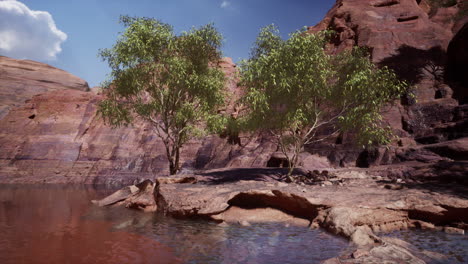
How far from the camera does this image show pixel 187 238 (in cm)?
1026

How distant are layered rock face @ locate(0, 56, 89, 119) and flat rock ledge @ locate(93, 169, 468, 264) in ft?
170

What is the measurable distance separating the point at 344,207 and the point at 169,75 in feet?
46.4

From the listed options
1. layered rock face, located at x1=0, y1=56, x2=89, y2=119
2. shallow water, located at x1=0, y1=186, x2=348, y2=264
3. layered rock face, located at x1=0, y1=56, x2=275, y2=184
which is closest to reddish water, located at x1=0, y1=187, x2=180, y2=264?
shallow water, located at x1=0, y1=186, x2=348, y2=264

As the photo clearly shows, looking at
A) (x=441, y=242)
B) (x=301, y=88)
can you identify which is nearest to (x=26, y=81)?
(x=301, y=88)

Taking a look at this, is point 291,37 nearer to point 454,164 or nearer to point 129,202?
point 454,164

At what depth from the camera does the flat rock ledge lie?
876 cm

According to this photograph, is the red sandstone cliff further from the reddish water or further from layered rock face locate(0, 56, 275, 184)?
the reddish water

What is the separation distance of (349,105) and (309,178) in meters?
5.57

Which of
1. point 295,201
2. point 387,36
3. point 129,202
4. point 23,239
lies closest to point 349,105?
point 295,201

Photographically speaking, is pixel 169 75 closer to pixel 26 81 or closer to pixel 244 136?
pixel 244 136

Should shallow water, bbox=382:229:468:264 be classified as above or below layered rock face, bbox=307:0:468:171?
below

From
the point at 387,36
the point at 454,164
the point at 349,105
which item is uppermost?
the point at 387,36

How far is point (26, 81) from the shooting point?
198ft

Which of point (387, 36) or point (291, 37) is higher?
point (387, 36)
